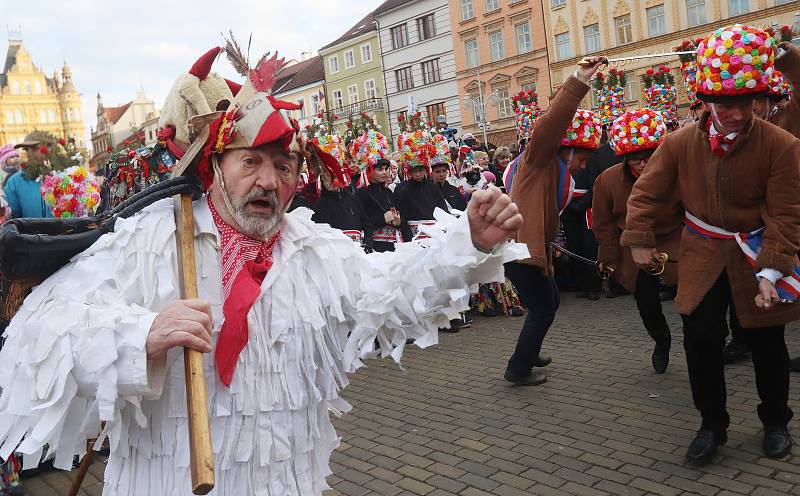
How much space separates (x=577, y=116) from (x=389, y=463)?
3.00 metres

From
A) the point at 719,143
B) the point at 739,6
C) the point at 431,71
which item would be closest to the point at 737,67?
the point at 719,143

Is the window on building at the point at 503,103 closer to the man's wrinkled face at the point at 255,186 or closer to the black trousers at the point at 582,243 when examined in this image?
the black trousers at the point at 582,243

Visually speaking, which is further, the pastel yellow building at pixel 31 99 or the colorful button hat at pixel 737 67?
the pastel yellow building at pixel 31 99

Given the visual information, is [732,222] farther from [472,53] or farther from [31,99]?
[31,99]

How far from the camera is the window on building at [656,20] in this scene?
3484 cm

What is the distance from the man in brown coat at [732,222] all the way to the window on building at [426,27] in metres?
43.0

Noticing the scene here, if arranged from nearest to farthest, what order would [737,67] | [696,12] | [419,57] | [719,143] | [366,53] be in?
[737,67] → [719,143] → [696,12] → [419,57] → [366,53]

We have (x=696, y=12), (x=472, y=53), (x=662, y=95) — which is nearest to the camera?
(x=662, y=95)

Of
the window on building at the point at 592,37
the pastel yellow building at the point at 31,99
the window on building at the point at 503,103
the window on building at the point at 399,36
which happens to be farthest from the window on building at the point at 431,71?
the pastel yellow building at the point at 31,99

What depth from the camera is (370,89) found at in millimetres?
50906

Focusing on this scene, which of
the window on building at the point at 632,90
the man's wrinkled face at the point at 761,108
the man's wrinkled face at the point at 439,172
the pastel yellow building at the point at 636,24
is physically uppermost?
the pastel yellow building at the point at 636,24

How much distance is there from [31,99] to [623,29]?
109712mm

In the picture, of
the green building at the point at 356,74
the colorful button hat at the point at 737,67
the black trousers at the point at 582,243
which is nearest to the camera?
the colorful button hat at the point at 737,67

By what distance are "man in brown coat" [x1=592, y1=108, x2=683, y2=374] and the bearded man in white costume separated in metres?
3.74
